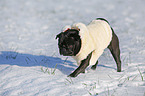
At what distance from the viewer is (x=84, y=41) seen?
303cm

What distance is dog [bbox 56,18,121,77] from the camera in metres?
2.97

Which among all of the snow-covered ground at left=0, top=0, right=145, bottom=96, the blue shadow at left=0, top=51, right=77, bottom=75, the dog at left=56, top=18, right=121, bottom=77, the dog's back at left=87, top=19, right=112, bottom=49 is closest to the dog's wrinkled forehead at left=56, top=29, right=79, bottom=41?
the dog at left=56, top=18, right=121, bottom=77

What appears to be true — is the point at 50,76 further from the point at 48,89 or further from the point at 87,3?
the point at 87,3

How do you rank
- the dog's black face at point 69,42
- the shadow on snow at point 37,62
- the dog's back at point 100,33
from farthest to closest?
the shadow on snow at point 37,62, the dog's back at point 100,33, the dog's black face at point 69,42

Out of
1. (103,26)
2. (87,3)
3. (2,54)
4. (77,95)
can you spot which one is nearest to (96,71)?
(103,26)

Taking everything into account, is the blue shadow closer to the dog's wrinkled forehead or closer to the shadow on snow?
the shadow on snow

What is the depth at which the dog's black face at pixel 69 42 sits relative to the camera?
2957 mm

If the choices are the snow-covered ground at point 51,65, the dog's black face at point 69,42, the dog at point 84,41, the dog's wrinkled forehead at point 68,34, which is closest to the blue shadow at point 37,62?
the snow-covered ground at point 51,65

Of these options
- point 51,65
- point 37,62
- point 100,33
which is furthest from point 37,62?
point 100,33

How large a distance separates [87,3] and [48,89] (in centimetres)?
1143

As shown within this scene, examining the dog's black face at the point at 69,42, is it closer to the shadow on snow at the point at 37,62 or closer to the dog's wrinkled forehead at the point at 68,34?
the dog's wrinkled forehead at the point at 68,34

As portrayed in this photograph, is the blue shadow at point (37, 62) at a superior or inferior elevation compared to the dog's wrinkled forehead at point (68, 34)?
inferior

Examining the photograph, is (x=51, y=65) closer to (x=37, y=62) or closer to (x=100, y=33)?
(x=37, y=62)

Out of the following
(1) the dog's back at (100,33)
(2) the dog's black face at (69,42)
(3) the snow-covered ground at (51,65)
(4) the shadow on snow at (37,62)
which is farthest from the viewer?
(4) the shadow on snow at (37,62)
